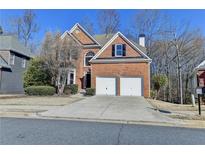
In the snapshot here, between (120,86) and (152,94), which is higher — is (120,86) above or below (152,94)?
above

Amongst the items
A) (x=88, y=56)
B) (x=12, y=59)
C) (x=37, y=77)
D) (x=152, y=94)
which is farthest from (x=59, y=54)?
(x=152, y=94)

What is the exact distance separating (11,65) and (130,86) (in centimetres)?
1547

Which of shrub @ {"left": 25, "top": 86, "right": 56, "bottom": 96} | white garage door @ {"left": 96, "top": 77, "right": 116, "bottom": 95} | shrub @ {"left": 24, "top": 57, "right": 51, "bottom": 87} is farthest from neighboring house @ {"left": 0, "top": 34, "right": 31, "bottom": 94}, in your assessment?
white garage door @ {"left": 96, "top": 77, "right": 116, "bottom": 95}

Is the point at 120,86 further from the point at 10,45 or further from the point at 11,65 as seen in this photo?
the point at 10,45

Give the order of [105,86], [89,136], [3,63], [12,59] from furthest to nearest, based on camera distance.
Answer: [12,59] → [3,63] → [105,86] → [89,136]

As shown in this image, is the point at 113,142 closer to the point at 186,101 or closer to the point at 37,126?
the point at 37,126

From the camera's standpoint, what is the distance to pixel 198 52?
35344mm

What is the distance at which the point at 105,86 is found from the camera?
85.4 feet

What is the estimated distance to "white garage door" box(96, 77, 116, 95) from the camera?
25.8 meters

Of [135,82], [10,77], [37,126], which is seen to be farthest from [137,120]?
[10,77]

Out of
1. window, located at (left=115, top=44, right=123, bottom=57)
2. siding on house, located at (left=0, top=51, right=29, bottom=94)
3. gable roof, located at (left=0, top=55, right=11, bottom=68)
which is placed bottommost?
siding on house, located at (left=0, top=51, right=29, bottom=94)

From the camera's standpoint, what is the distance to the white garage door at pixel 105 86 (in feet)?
84.6

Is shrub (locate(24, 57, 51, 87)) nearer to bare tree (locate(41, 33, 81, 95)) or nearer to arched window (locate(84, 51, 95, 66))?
bare tree (locate(41, 33, 81, 95))

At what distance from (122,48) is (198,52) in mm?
15562
